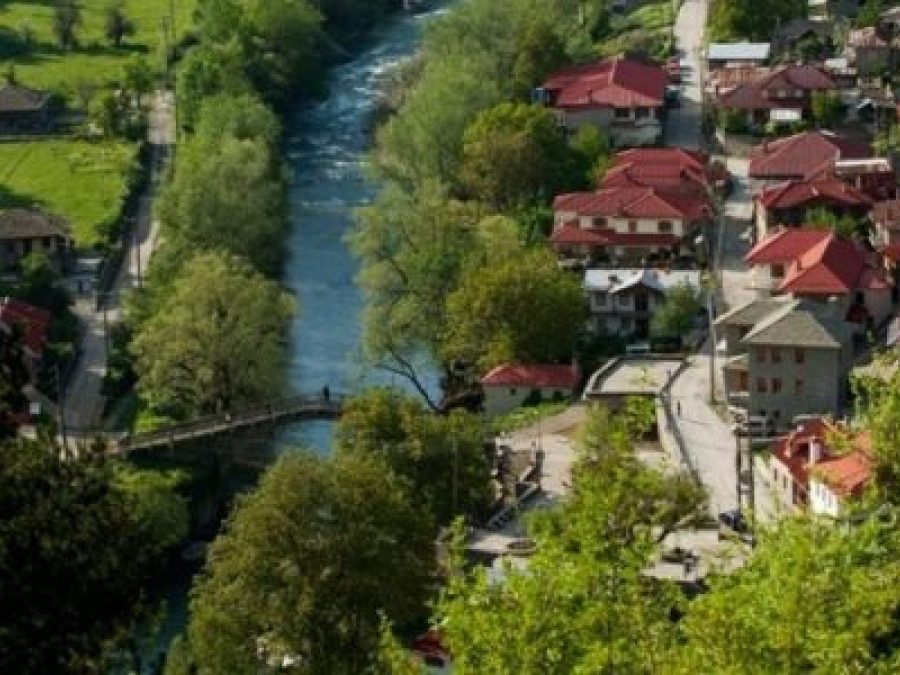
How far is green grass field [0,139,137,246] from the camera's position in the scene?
5144cm

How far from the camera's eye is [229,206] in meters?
45.1

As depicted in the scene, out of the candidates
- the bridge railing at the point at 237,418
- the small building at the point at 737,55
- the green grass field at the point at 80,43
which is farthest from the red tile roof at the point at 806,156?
the green grass field at the point at 80,43

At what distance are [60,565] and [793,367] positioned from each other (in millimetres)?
22992

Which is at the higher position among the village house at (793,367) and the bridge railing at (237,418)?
the village house at (793,367)

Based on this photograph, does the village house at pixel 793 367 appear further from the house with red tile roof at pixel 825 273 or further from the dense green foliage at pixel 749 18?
the dense green foliage at pixel 749 18

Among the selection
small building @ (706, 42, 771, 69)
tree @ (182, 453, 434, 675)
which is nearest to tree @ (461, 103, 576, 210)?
small building @ (706, 42, 771, 69)

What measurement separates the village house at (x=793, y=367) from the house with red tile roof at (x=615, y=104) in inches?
656

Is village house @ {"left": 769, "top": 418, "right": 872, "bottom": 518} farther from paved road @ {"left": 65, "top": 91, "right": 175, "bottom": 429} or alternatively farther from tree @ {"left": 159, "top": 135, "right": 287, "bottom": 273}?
tree @ {"left": 159, "top": 135, "right": 287, "bottom": 273}

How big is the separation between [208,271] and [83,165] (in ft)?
57.9

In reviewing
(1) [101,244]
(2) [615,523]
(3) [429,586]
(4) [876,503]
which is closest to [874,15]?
(1) [101,244]

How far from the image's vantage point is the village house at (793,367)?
1419 inches

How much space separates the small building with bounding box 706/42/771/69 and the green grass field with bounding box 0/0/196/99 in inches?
668

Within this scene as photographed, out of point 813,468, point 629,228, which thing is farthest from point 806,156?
point 813,468

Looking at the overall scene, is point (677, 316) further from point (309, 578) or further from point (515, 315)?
point (309, 578)
